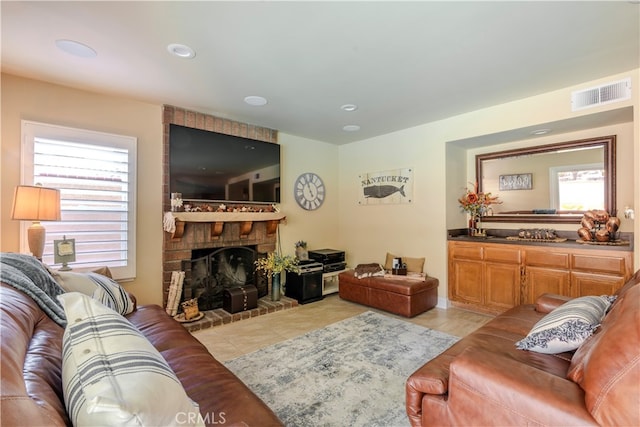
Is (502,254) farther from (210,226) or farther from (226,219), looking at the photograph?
(210,226)

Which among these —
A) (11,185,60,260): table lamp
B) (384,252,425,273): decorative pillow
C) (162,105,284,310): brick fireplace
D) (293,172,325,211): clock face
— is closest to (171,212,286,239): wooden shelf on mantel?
(162,105,284,310): brick fireplace

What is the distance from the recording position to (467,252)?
3.77 meters

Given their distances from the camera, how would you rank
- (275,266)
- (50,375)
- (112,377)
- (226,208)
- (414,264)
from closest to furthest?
(112,377) < (50,375) < (226,208) < (275,266) < (414,264)

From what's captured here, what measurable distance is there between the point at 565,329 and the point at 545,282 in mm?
→ 2104

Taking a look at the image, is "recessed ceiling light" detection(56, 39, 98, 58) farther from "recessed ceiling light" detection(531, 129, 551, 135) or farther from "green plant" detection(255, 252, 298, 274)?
"recessed ceiling light" detection(531, 129, 551, 135)

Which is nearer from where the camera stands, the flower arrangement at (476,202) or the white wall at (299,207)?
the flower arrangement at (476,202)

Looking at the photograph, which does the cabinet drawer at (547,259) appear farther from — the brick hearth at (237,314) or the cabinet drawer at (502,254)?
the brick hearth at (237,314)

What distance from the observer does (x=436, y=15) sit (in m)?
1.83

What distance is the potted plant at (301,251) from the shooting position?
4.55 meters

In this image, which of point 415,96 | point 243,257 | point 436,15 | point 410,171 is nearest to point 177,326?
point 243,257

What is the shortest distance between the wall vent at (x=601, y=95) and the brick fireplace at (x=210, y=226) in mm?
3560

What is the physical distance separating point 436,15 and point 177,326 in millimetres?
2710

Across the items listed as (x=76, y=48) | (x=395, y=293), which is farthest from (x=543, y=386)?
(x=76, y=48)

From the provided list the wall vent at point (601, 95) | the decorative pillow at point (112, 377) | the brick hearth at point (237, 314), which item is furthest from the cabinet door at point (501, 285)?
the decorative pillow at point (112, 377)
